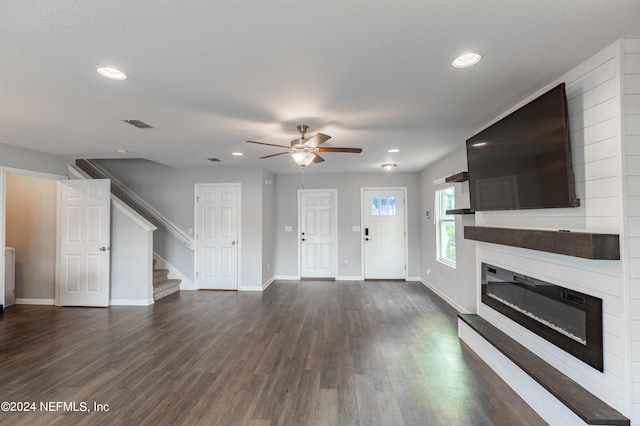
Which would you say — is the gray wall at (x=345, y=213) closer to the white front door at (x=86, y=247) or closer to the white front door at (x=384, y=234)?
the white front door at (x=384, y=234)

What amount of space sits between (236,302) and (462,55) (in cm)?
485

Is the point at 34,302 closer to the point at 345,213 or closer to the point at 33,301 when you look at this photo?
the point at 33,301

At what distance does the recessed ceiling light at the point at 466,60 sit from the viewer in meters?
1.96

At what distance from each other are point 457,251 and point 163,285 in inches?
206

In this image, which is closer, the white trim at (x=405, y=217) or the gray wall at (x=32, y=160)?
the gray wall at (x=32, y=160)

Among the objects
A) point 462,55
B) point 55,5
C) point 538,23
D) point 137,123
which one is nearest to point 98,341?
point 137,123

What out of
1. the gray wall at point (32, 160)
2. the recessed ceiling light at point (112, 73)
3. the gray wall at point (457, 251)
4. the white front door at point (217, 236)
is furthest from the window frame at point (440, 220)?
the gray wall at point (32, 160)

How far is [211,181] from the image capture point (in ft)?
20.4

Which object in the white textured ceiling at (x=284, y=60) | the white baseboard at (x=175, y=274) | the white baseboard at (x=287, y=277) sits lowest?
the white baseboard at (x=287, y=277)

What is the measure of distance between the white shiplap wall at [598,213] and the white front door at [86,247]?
5.99 m

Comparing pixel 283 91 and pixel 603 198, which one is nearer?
pixel 603 198

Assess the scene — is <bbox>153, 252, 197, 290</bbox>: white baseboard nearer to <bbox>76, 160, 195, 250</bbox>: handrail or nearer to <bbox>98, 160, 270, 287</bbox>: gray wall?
<bbox>98, 160, 270, 287</bbox>: gray wall

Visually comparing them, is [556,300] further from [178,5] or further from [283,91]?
[178,5]

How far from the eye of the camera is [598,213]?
1.96 metres
